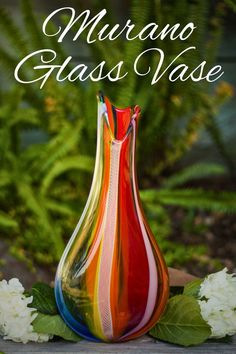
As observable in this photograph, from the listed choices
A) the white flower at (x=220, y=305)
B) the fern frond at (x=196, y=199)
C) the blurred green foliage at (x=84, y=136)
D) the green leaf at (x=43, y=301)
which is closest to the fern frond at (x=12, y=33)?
the blurred green foliage at (x=84, y=136)

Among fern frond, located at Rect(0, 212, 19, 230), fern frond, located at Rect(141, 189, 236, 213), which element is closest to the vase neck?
fern frond, located at Rect(0, 212, 19, 230)

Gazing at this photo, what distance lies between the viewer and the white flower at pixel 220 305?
1.29 metres

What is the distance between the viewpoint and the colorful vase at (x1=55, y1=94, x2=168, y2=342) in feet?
4.03

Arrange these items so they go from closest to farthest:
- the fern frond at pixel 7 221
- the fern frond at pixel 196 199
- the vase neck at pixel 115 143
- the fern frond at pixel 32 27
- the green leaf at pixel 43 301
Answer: the vase neck at pixel 115 143
the green leaf at pixel 43 301
the fern frond at pixel 7 221
the fern frond at pixel 196 199
the fern frond at pixel 32 27

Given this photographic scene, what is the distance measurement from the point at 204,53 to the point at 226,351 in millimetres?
1933

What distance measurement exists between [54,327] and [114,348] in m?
0.11

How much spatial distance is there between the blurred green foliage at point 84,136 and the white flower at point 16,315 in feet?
4.33

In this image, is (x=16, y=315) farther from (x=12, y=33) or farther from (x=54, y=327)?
(x=12, y=33)

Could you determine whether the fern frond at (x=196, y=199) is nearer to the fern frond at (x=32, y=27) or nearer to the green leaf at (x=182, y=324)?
the fern frond at (x=32, y=27)

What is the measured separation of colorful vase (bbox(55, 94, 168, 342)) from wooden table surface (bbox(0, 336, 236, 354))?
35mm

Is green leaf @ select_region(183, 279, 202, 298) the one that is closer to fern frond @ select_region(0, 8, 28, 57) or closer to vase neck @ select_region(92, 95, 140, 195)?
vase neck @ select_region(92, 95, 140, 195)

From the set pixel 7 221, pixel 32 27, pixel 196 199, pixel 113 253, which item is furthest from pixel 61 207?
pixel 113 253

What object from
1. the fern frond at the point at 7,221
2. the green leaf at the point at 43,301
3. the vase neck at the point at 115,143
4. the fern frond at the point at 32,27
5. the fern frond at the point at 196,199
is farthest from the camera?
the fern frond at the point at 32,27

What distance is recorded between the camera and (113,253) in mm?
1234
